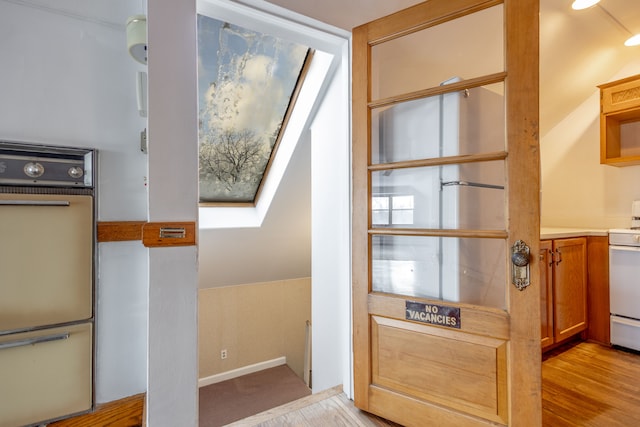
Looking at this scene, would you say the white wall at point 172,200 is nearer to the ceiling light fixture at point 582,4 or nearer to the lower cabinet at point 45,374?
the lower cabinet at point 45,374

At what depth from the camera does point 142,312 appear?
156 cm

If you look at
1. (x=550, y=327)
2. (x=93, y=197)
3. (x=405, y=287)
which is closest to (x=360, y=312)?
(x=405, y=287)

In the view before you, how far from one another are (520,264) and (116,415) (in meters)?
1.95

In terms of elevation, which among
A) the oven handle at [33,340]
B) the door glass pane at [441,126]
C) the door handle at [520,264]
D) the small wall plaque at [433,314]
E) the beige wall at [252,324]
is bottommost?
the beige wall at [252,324]

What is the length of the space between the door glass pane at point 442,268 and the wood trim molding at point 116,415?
4.32 ft

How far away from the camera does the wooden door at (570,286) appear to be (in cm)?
237

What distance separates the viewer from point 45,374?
4.38 ft

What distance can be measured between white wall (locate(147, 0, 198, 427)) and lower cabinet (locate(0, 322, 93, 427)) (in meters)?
0.38

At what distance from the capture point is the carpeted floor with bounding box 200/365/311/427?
2.76 metres

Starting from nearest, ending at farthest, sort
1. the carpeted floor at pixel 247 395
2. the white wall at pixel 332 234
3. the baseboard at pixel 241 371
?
the white wall at pixel 332 234
the carpeted floor at pixel 247 395
the baseboard at pixel 241 371

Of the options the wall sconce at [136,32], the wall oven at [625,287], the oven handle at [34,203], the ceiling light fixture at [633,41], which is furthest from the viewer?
the ceiling light fixture at [633,41]

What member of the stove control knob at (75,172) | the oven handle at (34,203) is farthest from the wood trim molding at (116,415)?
the stove control knob at (75,172)

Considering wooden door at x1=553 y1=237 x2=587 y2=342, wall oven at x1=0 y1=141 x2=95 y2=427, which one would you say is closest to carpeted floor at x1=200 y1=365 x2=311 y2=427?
wall oven at x1=0 y1=141 x2=95 y2=427

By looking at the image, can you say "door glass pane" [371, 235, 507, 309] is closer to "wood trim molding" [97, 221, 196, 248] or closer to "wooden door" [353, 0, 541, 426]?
"wooden door" [353, 0, 541, 426]
